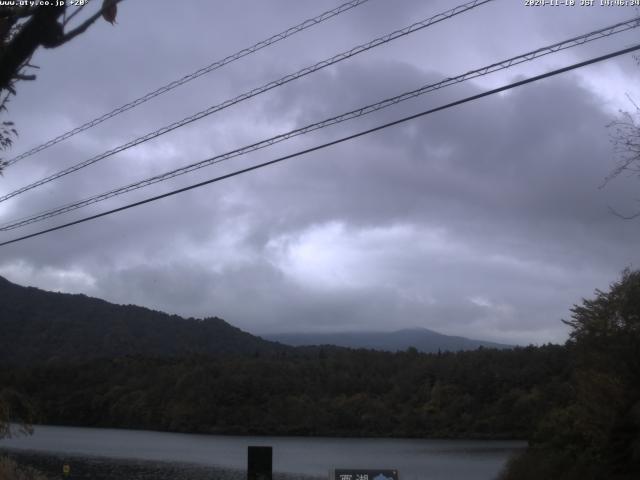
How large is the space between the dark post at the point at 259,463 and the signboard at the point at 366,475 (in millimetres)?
1536

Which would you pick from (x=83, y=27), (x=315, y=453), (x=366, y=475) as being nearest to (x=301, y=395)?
(x=315, y=453)

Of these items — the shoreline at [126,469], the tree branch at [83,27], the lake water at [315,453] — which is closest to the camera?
the tree branch at [83,27]

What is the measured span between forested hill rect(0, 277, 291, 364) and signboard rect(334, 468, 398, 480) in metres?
77.5

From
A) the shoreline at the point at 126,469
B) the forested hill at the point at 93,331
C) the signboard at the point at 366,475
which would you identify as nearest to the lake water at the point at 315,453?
the shoreline at the point at 126,469

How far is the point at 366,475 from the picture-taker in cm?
1000

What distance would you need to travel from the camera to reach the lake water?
145 feet

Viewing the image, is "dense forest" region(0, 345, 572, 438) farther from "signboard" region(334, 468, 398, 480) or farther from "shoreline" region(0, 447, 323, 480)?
"signboard" region(334, 468, 398, 480)

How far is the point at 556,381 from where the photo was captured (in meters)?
63.9

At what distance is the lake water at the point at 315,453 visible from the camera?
1743 inches

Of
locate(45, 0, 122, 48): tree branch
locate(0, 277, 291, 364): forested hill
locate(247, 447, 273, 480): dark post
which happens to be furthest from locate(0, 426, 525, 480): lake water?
locate(45, 0, 122, 48): tree branch

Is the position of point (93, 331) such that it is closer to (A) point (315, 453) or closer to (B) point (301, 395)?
(B) point (301, 395)

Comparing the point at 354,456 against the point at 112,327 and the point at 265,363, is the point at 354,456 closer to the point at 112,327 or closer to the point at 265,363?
the point at 265,363

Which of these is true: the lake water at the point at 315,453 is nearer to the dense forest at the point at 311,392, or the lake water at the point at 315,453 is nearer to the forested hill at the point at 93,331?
the dense forest at the point at 311,392

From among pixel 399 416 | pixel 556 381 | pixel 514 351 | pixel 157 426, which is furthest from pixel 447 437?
pixel 157 426
